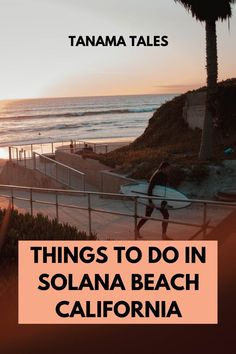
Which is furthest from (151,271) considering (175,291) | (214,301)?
(214,301)

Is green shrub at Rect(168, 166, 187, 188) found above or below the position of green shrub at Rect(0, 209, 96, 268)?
below

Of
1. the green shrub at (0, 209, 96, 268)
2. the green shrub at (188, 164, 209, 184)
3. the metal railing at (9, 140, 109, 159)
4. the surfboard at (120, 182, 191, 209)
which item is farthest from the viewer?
the metal railing at (9, 140, 109, 159)

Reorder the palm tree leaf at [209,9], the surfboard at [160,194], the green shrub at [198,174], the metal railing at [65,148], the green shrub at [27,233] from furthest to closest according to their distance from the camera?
1. the metal railing at [65,148]
2. the palm tree leaf at [209,9]
3. the green shrub at [198,174]
4. the surfboard at [160,194]
5. the green shrub at [27,233]

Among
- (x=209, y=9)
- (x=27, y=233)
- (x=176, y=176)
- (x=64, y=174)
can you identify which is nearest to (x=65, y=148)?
(x=64, y=174)

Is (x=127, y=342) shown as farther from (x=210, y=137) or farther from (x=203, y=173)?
(x=210, y=137)

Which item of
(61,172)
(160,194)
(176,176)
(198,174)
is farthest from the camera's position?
(61,172)

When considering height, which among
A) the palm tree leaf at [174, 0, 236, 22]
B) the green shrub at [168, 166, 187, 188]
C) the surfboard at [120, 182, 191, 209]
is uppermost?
the palm tree leaf at [174, 0, 236, 22]

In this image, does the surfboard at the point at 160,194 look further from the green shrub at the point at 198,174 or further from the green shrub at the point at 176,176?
the green shrub at the point at 198,174

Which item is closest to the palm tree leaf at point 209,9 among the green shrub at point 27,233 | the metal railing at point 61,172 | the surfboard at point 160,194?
the metal railing at point 61,172

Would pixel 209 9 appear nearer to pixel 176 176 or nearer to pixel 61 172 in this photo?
pixel 176 176

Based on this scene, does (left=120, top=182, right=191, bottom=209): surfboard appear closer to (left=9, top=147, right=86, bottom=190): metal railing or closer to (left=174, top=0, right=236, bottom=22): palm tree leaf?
(left=9, top=147, right=86, bottom=190): metal railing

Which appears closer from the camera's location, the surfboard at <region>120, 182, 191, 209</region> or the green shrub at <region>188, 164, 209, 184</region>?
the surfboard at <region>120, 182, 191, 209</region>

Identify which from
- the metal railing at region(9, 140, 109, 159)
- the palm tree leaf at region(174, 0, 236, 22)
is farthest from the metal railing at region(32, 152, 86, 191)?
the palm tree leaf at region(174, 0, 236, 22)

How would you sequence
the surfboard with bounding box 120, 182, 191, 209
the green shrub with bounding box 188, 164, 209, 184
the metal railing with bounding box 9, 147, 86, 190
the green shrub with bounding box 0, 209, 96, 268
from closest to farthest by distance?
Result: the green shrub with bounding box 0, 209, 96, 268 → the surfboard with bounding box 120, 182, 191, 209 → the green shrub with bounding box 188, 164, 209, 184 → the metal railing with bounding box 9, 147, 86, 190
